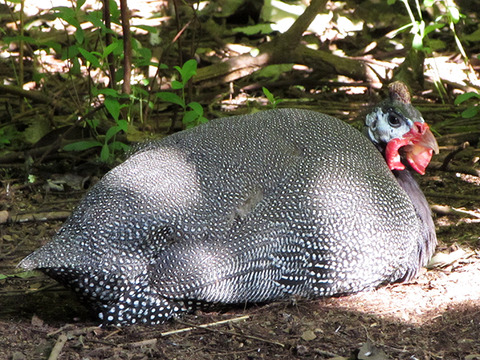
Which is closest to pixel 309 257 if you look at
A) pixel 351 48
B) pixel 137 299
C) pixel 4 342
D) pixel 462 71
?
pixel 137 299

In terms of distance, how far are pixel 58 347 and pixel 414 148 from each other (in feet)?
A: 7.37

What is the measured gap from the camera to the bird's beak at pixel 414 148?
4156mm

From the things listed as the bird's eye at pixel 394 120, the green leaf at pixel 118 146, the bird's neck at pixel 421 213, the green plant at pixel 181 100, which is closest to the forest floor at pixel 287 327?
the bird's neck at pixel 421 213

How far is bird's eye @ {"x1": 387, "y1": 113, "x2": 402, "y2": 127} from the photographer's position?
4.22m

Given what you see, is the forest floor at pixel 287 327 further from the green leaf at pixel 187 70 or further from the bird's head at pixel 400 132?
the green leaf at pixel 187 70

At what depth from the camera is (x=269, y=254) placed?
3561 mm

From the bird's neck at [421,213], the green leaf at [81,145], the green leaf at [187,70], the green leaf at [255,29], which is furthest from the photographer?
the green leaf at [255,29]

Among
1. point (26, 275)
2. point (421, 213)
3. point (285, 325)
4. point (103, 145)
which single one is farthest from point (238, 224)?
point (103, 145)

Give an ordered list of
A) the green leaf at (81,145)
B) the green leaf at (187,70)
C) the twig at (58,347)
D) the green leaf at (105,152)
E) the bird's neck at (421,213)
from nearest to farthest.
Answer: the twig at (58,347)
the bird's neck at (421,213)
the green leaf at (187,70)
the green leaf at (105,152)
the green leaf at (81,145)

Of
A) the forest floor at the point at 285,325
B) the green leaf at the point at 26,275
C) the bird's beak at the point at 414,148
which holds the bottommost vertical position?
the green leaf at the point at 26,275

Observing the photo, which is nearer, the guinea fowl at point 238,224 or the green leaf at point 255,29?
the guinea fowl at point 238,224

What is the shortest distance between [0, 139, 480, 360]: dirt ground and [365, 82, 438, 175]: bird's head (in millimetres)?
595

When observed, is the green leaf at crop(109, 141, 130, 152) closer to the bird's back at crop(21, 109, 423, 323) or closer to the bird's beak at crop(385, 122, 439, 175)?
the bird's back at crop(21, 109, 423, 323)

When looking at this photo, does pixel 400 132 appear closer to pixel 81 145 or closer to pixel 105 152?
pixel 105 152
